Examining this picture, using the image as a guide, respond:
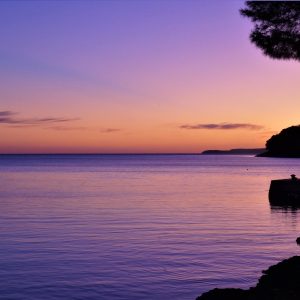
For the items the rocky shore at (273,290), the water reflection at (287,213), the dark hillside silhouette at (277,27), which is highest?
the dark hillside silhouette at (277,27)

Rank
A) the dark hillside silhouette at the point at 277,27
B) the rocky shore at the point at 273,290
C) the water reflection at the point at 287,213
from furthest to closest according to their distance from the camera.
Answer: the water reflection at the point at 287,213
the dark hillside silhouette at the point at 277,27
the rocky shore at the point at 273,290

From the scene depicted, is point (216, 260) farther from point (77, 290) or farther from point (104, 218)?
point (104, 218)

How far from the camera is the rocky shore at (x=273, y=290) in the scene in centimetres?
1167

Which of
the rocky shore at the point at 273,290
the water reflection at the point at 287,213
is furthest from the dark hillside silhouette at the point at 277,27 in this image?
the water reflection at the point at 287,213

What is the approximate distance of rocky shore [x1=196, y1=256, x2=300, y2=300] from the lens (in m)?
11.7

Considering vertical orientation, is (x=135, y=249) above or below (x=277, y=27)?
below

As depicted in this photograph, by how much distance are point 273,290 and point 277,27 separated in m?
7.84

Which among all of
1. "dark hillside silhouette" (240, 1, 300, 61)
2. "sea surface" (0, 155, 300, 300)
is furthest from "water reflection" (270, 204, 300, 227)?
"dark hillside silhouette" (240, 1, 300, 61)

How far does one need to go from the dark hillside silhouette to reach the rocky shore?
6098 millimetres

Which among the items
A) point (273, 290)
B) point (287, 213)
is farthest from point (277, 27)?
point (287, 213)

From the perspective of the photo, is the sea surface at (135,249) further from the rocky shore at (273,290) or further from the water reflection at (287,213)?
the rocky shore at (273,290)

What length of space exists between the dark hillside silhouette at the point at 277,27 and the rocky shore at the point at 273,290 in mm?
6098

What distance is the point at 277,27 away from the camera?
16031 millimetres

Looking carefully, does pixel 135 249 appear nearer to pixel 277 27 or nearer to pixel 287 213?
pixel 277 27
